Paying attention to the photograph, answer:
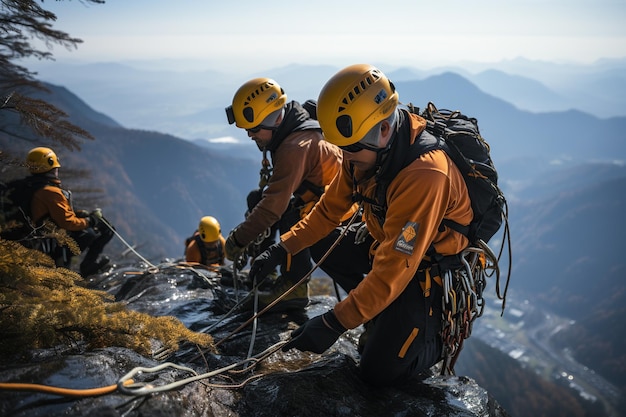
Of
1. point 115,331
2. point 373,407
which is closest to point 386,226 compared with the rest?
point 373,407

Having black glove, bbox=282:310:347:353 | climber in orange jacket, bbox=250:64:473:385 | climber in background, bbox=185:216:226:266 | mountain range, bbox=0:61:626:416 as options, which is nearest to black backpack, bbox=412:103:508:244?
climber in orange jacket, bbox=250:64:473:385

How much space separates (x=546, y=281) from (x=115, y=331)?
190 metres

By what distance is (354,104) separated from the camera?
350 centimetres

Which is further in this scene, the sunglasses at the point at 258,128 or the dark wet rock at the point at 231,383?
the sunglasses at the point at 258,128

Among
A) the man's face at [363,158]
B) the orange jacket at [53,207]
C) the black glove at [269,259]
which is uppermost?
the man's face at [363,158]

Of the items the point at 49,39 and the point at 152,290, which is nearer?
the point at 152,290

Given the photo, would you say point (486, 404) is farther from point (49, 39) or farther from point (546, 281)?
point (546, 281)

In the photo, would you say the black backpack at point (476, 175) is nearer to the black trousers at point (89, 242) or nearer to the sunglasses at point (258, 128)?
the sunglasses at point (258, 128)

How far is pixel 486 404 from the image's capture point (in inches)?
153

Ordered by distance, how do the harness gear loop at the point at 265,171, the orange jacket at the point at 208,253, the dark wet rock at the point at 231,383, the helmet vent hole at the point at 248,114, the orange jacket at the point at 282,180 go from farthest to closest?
1. the orange jacket at the point at 208,253
2. the harness gear loop at the point at 265,171
3. the helmet vent hole at the point at 248,114
4. the orange jacket at the point at 282,180
5. the dark wet rock at the point at 231,383

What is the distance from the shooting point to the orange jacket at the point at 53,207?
7344mm

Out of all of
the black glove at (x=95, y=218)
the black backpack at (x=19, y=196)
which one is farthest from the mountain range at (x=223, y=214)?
the black backpack at (x=19, y=196)

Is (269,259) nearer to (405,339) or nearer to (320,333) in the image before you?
(320,333)

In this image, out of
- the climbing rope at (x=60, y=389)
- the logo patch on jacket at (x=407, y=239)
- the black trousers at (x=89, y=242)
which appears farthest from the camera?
the black trousers at (x=89, y=242)
